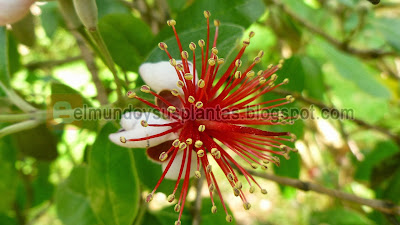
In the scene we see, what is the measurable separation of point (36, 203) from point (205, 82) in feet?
3.74

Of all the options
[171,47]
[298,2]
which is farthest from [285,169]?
[298,2]

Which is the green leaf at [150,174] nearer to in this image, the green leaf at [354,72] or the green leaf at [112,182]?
the green leaf at [112,182]

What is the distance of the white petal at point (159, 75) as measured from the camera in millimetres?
782

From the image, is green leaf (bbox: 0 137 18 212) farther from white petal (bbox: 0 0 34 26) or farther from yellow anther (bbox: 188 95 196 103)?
yellow anther (bbox: 188 95 196 103)

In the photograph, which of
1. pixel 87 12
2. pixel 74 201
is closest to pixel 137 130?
pixel 87 12

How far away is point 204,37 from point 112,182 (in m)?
0.40

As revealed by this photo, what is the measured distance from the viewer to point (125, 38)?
98 centimetres

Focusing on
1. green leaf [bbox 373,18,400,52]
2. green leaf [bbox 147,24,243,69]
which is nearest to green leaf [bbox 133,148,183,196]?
green leaf [bbox 147,24,243,69]

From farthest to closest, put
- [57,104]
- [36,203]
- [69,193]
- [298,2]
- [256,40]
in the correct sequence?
[256,40]
[298,2]
[36,203]
[69,193]
[57,104]

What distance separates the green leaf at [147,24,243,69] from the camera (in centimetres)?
79

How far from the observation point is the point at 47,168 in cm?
155

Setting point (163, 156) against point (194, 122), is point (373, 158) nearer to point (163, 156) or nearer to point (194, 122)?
Result: point (194, 122)

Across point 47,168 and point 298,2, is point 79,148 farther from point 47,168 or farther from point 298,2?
point 298,2

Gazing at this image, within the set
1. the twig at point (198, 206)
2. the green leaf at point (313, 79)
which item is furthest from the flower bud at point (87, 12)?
the green leaf at point (313, 79)
